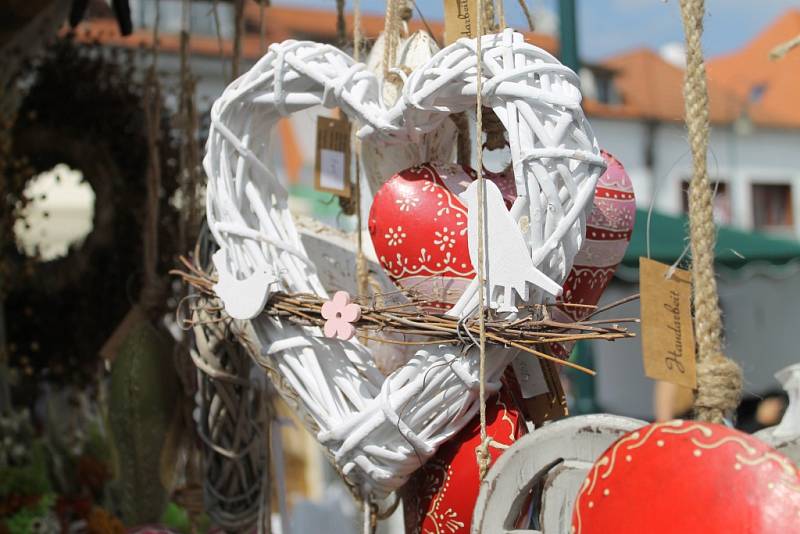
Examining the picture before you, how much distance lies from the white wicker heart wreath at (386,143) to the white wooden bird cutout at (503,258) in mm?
17

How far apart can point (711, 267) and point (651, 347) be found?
10 cm

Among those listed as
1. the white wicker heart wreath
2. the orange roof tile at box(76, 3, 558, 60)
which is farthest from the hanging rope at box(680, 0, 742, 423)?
the orange roof tile at box(76, 3, 558, 60)

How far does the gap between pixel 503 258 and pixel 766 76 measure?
15.0 metres

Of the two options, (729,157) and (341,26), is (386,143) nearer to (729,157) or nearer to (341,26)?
(341,26)

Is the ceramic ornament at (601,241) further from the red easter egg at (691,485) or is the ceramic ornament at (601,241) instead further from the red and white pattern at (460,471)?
the red easter egg at (691,485)

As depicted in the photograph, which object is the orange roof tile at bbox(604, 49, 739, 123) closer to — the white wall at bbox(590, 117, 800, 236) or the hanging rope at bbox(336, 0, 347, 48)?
the white wall at bbox(590, 117, 800, 236)

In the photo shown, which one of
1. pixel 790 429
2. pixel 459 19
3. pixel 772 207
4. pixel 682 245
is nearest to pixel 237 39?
pixel 459 19

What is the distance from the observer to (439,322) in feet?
3.60

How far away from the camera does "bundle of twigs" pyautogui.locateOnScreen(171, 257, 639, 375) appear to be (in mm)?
1038

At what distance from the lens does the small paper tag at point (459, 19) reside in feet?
4.14

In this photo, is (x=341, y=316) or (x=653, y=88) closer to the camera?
(x=341, y=316)

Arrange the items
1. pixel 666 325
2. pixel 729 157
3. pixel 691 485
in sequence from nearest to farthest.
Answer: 1. pixel 691 485
2. pixel 666 325
3. pixel 729 157

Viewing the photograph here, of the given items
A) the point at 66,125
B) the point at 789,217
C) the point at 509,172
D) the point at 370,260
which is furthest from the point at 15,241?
the point at 789,217

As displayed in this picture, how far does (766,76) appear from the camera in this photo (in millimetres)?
14789
